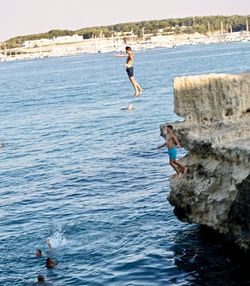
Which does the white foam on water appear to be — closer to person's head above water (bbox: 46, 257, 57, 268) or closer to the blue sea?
the blue sea

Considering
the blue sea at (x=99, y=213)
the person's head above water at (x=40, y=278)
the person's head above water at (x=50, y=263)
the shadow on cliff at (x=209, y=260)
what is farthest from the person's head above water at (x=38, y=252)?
the shadow on cliff at (x=209, y=260)

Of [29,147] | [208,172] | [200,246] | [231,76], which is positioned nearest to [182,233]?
[200,246]

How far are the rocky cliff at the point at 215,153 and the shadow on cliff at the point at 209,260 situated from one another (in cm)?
92

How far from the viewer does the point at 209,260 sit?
21.6 metres

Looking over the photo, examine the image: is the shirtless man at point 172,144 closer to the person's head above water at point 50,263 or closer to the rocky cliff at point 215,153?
the rocky cliff at point 215,153

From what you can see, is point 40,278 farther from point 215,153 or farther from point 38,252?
point 215,153

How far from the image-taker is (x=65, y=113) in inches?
2709

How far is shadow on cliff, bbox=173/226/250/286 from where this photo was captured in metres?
20.2

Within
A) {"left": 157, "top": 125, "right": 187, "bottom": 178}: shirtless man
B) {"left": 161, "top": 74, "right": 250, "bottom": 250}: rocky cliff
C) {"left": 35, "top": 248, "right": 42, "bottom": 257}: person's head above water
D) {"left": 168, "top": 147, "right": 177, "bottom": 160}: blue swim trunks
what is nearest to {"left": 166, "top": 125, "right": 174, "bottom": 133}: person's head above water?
{"left": 157, "top": 125, "right": 187, "bottom": 178}: shirtless man

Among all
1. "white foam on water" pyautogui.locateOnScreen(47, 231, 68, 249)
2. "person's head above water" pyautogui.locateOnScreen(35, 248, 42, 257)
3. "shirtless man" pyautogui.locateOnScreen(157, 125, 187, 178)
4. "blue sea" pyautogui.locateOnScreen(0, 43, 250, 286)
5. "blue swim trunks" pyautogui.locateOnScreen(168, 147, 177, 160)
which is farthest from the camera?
"white foam on water" pyautogui.locateOnScreen(47, 231, 68, 249)

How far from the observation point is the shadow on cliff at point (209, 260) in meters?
20.2

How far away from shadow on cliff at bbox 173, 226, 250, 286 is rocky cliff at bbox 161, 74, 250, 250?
92 centimetres

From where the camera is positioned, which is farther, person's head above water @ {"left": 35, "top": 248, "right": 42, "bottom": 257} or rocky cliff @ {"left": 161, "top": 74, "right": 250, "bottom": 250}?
person's head above water @ {"left": 35, "top": 248, "right": 42, "bottom": 257}

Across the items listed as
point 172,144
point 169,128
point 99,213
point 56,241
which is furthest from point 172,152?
point 99,213
